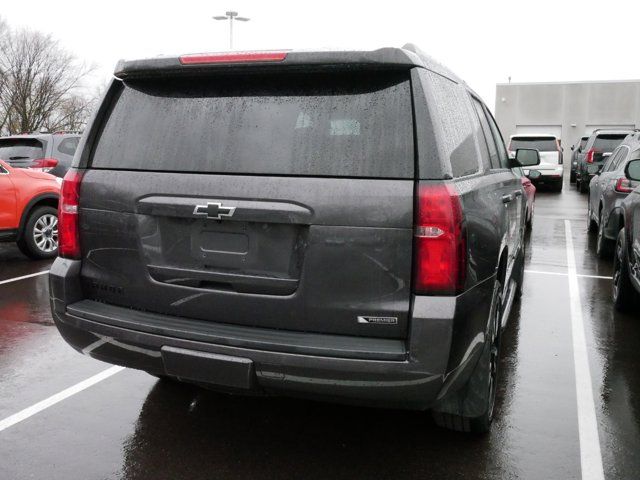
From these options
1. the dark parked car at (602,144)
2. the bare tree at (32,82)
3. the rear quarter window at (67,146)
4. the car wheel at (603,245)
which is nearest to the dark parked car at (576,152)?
the dark parked car at (602,144)

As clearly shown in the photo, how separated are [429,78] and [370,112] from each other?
0.31 m

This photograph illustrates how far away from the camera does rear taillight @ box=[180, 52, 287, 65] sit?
2.75 metres

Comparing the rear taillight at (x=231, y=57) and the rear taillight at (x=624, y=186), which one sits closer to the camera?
the rear taillight at (x=231, y=57)

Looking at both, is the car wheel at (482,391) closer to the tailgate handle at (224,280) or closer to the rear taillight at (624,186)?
the tailgate handle at (224,280)

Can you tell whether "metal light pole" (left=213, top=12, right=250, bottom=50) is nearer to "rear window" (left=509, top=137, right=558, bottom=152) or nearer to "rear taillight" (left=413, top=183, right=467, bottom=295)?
"rear window" (left=509, top=137, right=558, bottom=152)

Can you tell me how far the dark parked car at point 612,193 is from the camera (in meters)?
7.74

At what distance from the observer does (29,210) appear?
8.61 metres

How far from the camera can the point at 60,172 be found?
11.3 meters

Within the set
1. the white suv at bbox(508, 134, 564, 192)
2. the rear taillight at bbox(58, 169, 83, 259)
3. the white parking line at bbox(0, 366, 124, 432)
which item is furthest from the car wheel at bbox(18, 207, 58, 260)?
the white suv at bbox(508, 134, 564, 192)

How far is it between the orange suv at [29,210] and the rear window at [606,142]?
51.0 ft

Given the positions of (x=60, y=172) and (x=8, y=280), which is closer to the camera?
(x=8, y=280)

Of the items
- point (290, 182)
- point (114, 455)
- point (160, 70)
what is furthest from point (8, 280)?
point (290, 182)

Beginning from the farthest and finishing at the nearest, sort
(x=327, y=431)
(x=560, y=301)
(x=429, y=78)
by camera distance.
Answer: (x=560, y=301), (x=327, y=431), (x=429, y=78)

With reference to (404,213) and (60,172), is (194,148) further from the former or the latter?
(60,172)
